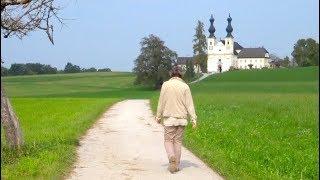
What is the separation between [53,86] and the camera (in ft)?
368

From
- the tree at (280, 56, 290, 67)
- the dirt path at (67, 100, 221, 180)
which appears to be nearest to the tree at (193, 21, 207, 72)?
the tree at (280, 56, 290, 67)

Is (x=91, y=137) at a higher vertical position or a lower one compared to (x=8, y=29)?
lower

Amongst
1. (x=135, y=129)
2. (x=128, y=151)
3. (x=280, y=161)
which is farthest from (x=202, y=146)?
(x=135, y=129)

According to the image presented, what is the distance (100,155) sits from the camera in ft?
43.2

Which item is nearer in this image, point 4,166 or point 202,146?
point 4,166

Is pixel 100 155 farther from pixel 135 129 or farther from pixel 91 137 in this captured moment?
pixel 135 129

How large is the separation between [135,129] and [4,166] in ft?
32.8

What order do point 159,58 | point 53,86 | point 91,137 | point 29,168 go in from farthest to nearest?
point 53,86, point 159,58, point 91,137, point 29,168

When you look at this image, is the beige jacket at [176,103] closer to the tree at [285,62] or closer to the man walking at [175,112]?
the man walking at [175,112]

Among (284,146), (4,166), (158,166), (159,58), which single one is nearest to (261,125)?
(284,146)

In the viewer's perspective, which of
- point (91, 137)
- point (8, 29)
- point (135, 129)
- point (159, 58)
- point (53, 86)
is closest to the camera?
point (8, 29)

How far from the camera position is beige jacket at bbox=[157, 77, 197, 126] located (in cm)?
1077

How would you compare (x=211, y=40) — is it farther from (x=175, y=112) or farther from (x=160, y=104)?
(x=175, y=112)

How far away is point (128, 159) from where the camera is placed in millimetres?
12461
